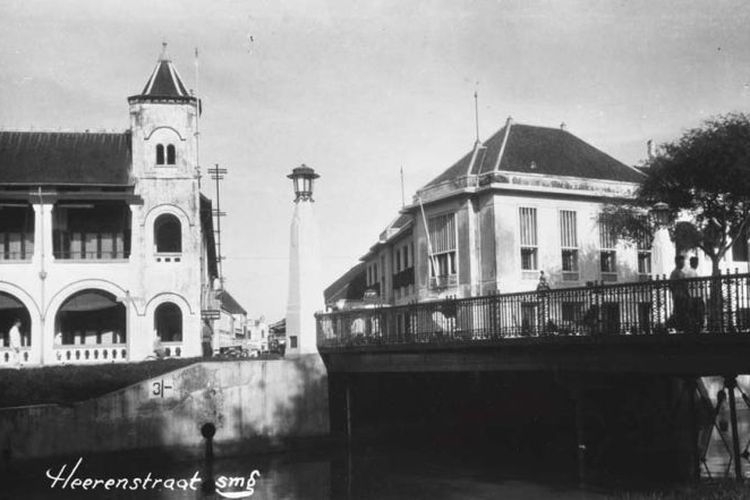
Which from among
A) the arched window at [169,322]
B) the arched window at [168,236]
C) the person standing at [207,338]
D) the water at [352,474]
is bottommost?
the water at [352,474]

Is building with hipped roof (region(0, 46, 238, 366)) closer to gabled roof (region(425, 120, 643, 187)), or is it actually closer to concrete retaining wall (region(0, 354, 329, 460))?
concrete retaining wall (region(0, 354, 329, 460))

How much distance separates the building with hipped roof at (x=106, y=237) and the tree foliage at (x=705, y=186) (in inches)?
765

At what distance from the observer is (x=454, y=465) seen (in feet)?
90.9

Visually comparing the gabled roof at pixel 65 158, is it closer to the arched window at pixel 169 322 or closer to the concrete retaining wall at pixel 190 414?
the arched window at pixel 169 322

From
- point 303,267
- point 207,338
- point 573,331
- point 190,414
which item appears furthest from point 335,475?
point 207,338

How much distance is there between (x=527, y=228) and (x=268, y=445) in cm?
1514

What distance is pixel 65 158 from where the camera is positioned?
1634 inches

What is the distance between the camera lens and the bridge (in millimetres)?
18219

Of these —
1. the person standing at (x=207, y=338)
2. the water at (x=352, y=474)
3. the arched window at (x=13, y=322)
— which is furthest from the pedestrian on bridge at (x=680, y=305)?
the arched window at (x=13, y=322)

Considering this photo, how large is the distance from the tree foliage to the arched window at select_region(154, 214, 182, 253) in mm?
20003

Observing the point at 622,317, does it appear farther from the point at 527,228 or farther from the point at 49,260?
the point at 49,260

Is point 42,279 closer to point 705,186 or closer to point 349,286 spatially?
point 705,186

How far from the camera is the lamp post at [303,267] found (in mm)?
32625

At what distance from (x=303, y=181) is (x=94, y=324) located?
1462cm
